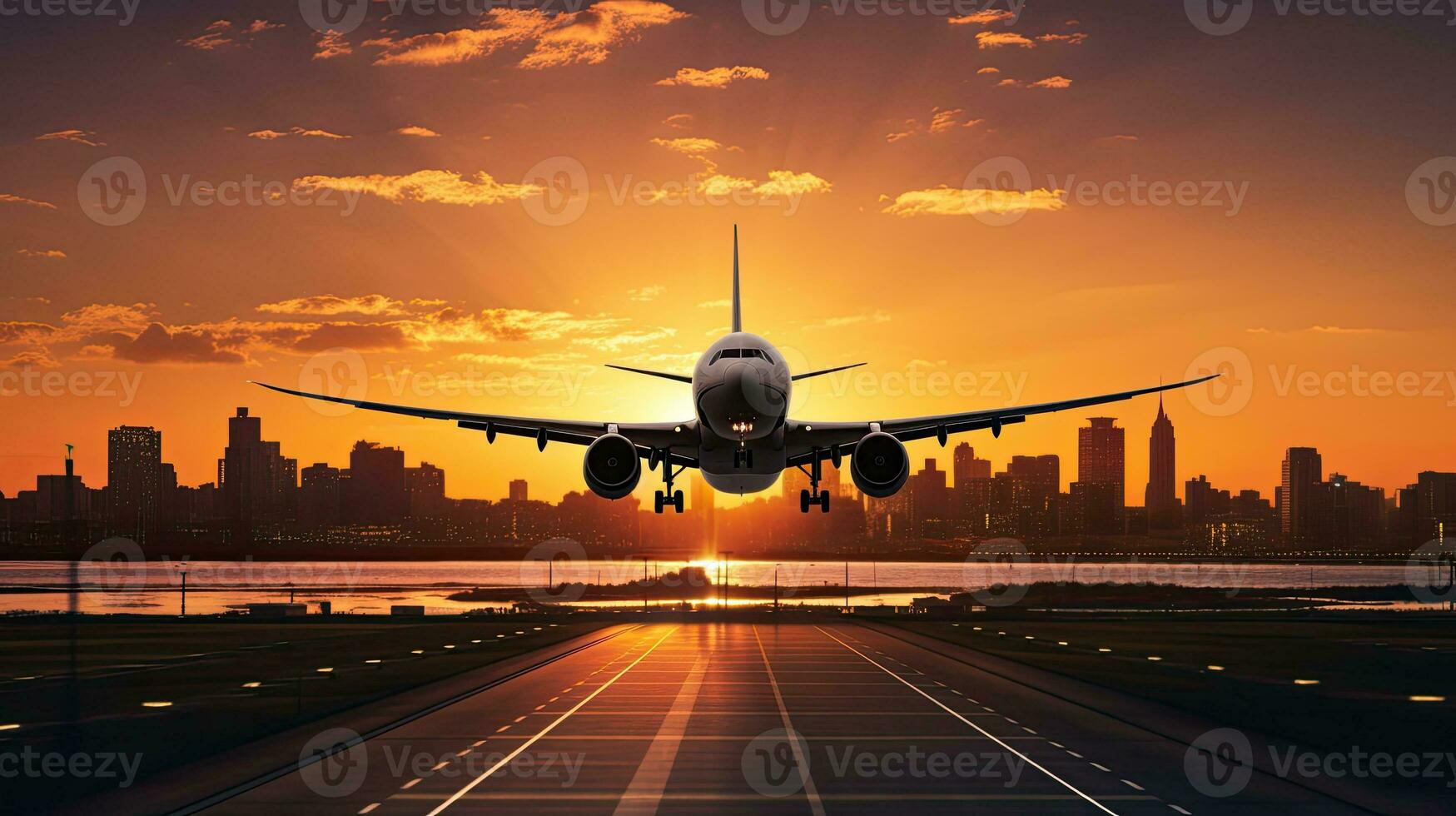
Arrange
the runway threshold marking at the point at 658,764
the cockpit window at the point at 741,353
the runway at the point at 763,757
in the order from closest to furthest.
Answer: the runway threshold marking at the point at 658,764 < the runway at the point at 763,757 < the cockpit window at the point at 741,353

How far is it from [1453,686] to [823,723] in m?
33.6

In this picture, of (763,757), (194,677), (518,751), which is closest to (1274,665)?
(763,757)

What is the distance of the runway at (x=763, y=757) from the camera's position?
28531 mm

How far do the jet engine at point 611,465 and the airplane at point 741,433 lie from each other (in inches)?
1.3

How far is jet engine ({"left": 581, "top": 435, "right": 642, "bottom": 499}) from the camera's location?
43.8 m

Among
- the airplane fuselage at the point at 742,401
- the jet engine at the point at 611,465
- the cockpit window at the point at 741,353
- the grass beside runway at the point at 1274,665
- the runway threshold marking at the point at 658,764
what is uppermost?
the cockpit window at the point at 741,353

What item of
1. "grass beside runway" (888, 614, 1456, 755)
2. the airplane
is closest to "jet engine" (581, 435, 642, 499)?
the airplane

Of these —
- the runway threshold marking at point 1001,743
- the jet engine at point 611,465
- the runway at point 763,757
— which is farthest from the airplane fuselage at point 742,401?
the runway threshold marking at point 1001,743

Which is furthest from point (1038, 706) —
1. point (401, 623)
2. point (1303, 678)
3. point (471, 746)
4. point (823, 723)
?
point (401, 623)

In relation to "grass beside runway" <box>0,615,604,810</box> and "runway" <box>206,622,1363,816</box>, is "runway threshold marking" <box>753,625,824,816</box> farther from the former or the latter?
"grass beside runway" <box>0,615,604,810</box>

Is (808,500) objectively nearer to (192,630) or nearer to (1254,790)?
(1254,790)

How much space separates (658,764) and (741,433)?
1283 cm

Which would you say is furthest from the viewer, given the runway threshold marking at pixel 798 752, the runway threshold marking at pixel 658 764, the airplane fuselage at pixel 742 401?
the airplane fuselage at pixel 742 401

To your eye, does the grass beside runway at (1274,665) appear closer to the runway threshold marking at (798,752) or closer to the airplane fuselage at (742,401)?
the runway threshold marking at (798,752)
